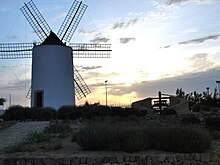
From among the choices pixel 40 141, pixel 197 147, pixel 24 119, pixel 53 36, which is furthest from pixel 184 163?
pixel 53 36

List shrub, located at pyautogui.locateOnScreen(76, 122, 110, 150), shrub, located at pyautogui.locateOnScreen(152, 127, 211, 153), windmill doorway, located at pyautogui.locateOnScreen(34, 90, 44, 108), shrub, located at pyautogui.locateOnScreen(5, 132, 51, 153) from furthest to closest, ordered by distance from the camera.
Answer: windmill doorway, located at pyautogui.locateOnScreen(34, 90, 44, 108)
shrub, located at pyautogui.locateOnScreen(5, 132, 51, 153)
shrub, located at pyautogui.locateOnScreen(76, 122, 110, 150)
shrub, located at pyautogui.locateOnScreen(152, 127, 211, 153)

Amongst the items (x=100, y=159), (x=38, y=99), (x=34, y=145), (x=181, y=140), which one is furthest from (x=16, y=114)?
(x=100, y=159)

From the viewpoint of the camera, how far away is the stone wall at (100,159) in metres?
10.3

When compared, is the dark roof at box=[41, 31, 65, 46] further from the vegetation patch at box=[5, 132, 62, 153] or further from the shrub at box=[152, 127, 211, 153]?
the shrub at box=[152, 127, 211, 153]

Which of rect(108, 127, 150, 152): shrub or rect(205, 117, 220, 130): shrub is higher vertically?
rect(205, 117, 220, 130): shrub

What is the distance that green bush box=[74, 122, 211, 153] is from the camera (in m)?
11.5

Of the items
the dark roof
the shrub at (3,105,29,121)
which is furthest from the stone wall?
the dark roof

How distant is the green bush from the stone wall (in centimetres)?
55

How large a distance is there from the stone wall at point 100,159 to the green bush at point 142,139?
0.55 m

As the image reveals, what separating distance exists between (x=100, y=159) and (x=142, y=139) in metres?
1.96

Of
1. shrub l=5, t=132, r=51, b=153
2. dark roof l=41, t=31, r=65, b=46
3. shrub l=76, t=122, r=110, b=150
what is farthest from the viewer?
dark roof l=41, t=31, r=65, b=46

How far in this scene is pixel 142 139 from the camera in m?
11.8

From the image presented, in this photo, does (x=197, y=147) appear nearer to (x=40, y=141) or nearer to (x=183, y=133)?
(x=183, y=133)

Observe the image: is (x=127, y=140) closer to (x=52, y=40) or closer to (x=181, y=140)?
(x=181, y=140)
